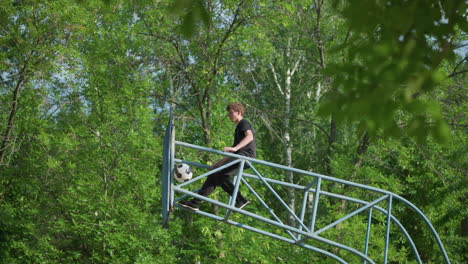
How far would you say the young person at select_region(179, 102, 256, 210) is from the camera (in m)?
6.09

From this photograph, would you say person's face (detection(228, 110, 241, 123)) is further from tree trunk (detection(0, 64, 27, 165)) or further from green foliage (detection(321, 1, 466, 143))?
tree trunk (detection(0, 64, 27, 165))

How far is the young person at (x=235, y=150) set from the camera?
6090mm

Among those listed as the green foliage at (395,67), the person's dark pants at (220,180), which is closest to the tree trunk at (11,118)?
the person's dark pants at (220,180)

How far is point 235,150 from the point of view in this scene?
6.02m

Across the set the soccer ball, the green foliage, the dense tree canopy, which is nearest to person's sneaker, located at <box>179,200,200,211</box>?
the soccer ball

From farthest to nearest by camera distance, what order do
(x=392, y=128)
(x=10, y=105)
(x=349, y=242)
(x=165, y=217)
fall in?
(x=10, y=105), (x=349, y=242), (x=165, y=217), (x=392, y=128)

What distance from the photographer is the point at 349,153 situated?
648 inches

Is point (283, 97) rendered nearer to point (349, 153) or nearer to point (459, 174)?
point (349, 153)

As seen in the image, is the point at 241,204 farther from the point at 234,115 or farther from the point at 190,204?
the point at 234,115

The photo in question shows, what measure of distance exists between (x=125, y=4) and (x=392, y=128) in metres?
12.3

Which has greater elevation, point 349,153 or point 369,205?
point 349,153

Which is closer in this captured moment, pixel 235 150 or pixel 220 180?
pixel 235 150

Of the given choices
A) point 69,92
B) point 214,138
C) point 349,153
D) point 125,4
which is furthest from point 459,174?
point 69,92


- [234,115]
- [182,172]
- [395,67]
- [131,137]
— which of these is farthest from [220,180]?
[131,137]
